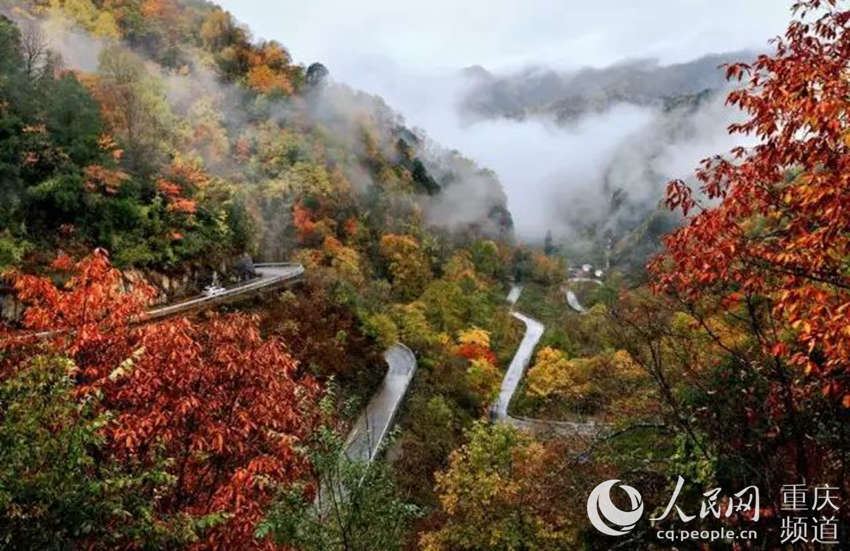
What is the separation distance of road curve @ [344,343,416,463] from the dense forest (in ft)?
2.82

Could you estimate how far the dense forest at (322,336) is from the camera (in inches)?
159

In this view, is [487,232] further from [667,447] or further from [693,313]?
[693,313]

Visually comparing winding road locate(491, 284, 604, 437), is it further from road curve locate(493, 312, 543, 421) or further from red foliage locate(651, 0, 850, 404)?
red foliage locate(651, 0, 850, 404)

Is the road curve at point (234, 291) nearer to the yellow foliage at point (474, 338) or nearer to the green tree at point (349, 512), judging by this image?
the green tree at point (349, 512)

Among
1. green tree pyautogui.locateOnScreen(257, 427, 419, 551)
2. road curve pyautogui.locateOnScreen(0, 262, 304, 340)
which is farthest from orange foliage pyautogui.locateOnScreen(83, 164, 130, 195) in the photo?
green tree pyautogui.locateOnScreen(257, 427, 419, 551)

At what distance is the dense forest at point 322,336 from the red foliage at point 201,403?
4 centimetres

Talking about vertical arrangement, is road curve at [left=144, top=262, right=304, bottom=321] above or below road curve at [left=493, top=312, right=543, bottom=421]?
below

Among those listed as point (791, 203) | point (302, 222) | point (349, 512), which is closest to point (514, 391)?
point (302, 222)

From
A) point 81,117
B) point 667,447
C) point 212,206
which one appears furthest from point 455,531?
point 81,117

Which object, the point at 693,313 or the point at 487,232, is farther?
the point at 487,232

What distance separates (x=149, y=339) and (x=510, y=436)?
11.8 meters

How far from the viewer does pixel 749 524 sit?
17.0 feet

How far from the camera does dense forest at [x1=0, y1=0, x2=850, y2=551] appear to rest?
4047 millimetres

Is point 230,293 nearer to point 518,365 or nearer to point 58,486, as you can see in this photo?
point 58,486
